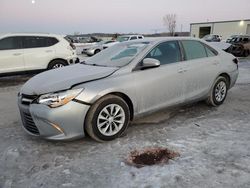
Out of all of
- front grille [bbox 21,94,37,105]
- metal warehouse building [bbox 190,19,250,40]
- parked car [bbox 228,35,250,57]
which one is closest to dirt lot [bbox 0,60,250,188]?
front grille [bbox 21,94,37,105]

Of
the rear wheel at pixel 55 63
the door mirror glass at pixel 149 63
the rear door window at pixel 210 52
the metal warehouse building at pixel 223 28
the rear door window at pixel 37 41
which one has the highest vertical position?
the metal warehouse building at pixel 223 28

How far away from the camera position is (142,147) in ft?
11.7

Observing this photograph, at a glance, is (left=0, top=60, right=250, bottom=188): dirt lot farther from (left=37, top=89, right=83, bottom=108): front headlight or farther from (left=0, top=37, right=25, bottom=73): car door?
(left=0, top=37, right=25, bottom=73): car door

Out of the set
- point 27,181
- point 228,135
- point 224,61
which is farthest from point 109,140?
point 224,61

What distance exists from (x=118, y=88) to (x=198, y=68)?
5.98 ft

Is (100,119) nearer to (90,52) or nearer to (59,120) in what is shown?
(59,120)

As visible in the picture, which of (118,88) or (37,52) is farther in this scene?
(37,52)

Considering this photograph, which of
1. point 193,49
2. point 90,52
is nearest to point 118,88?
point 193,49

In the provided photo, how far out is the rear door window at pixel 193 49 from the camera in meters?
4.69

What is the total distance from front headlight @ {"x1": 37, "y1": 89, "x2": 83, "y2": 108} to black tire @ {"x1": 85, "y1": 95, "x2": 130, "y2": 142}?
1.02 ft

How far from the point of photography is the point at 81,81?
139 inches

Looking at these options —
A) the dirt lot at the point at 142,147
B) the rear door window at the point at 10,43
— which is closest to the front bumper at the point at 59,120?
the dirt lot at the point at 142,147

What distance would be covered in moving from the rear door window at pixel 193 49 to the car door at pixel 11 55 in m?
5.80

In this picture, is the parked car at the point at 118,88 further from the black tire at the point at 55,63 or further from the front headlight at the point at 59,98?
the black tire at the point at 55,63
